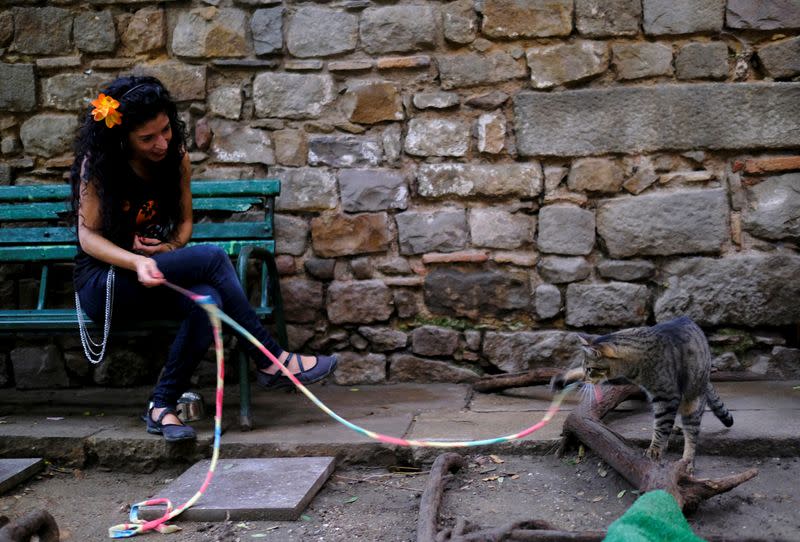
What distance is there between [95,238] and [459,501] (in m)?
1.82

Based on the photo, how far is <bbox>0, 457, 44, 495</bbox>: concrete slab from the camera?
9.53 ft

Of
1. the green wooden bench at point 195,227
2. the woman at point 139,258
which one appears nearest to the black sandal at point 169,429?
the woman at point 139,258

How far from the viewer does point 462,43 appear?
4.02 m

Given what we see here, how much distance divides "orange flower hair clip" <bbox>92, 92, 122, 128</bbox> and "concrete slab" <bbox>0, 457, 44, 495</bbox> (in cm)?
140

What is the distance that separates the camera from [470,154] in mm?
4047

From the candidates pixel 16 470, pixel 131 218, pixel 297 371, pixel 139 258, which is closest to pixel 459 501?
pixel 297 371

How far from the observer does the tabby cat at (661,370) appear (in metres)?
2.65

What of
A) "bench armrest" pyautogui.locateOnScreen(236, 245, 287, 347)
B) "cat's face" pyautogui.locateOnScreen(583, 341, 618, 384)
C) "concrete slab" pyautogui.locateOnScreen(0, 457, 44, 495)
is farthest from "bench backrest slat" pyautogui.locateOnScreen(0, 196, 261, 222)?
"cat's face" pyautogui.locateOnScreen(583, 341, 618, 384)

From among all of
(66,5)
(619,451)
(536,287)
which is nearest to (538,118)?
(536,287)

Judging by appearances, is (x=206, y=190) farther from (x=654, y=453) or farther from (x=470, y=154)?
(x=654, y=453)

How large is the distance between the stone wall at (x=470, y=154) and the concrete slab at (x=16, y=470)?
1.08 meters

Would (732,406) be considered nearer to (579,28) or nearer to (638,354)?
(638,354)

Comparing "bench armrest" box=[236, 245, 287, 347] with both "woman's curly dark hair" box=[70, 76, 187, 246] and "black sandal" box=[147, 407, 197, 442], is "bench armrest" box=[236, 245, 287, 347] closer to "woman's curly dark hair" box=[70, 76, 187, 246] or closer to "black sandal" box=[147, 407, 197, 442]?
"woman's curly dark hair" box=[70, 76, 187, 246]

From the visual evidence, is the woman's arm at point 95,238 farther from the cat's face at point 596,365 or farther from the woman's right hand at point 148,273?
the cat's face at point 596,365
